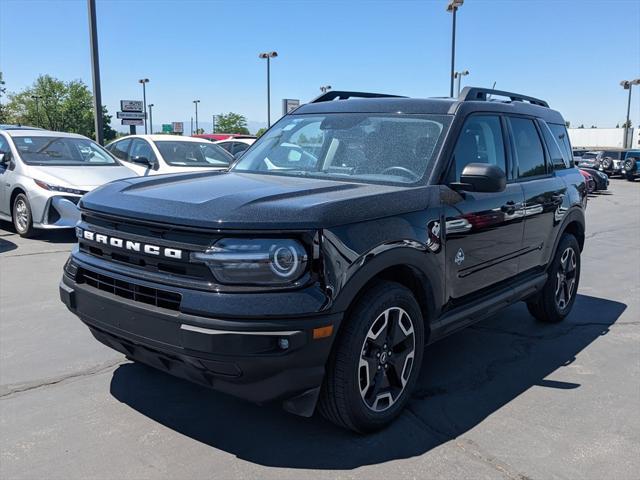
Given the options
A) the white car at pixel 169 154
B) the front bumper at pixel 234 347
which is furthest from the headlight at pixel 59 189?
the front bumper at pixel 234 347

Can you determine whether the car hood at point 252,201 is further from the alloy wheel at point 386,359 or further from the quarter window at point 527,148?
the quarter window at point 527,148

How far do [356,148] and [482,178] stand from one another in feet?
2.97

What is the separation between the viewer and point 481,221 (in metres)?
3.95

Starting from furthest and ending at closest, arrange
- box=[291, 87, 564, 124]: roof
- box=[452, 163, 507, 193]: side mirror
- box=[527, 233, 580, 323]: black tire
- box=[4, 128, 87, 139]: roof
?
box=[4, 128, 87, 139]: roof < box=[527, 233, 580, 323]: black tire < box=[291, 87, 564, 124]: roof < box=[452, 163, 507, 193]: side mirror

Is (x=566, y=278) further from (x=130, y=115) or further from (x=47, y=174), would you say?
(x=130, y=115)

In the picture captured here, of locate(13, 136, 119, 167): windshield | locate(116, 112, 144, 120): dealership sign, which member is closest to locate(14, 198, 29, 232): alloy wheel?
locate(13, 136, 119, 167): windshield

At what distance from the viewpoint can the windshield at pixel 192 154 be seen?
35.9 feet

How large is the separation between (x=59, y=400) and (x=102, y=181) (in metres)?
6.10

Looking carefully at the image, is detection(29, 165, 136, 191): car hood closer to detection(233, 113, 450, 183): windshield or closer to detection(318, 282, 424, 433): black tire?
detection(233, 113, 450, 183): windshield

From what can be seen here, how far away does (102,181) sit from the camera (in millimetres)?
9133

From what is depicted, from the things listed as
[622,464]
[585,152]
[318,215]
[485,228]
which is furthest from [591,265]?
[585,152]

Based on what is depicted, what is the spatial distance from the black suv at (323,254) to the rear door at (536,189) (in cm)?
3

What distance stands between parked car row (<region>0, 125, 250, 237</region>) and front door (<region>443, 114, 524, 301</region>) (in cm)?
455

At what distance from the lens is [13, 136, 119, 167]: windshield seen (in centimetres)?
945
